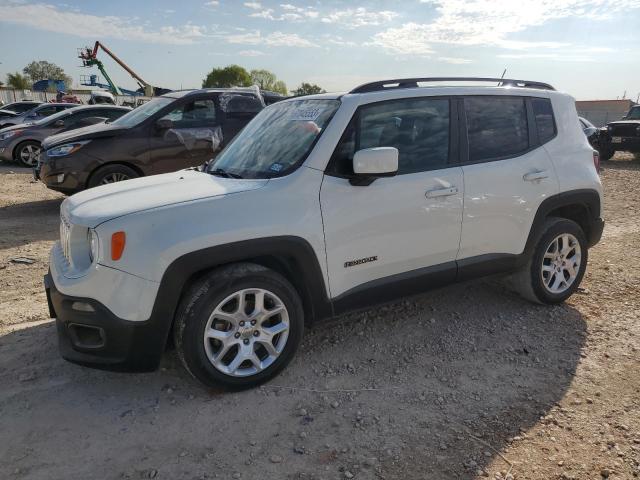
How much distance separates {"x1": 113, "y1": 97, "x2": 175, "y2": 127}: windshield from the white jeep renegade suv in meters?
4.28

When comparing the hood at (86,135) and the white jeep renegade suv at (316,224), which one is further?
the hood at (86,135)

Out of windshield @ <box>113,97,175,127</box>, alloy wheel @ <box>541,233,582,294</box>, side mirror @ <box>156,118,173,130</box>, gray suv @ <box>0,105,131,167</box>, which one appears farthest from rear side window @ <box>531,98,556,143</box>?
gray suv @ <box>0,105,131,167</box>

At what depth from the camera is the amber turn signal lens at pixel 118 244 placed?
2.68m

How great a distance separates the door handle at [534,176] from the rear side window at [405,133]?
2.43 ft

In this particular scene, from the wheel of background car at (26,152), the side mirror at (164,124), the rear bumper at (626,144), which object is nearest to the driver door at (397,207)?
the side mirror at (164,124)

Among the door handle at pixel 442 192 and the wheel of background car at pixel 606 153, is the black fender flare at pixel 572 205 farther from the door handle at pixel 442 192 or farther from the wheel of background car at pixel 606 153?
the wheel of background car at pixel 606 153

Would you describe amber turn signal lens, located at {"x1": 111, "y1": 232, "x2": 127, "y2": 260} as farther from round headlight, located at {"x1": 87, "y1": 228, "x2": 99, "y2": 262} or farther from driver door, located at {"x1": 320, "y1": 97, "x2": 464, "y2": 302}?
driver door, located at {"x1": 320, "y1": 97, "x2": 464, "y2": 302}

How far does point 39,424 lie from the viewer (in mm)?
2826

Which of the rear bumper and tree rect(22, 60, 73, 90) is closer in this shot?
the rear bumper

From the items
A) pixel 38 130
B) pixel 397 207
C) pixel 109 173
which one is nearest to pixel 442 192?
pixel 397 207

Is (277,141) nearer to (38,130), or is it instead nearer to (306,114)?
(306,114)

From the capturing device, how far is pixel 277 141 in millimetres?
3578

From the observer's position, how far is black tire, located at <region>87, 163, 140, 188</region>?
24.1ft

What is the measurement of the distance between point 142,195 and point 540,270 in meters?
3.16
